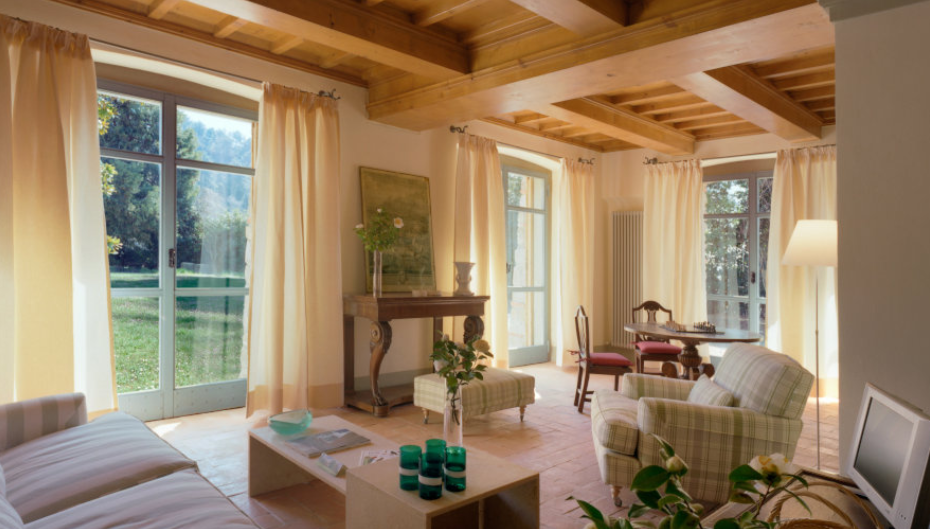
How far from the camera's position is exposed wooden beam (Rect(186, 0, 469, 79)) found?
3.27 metres

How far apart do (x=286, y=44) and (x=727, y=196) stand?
17.7 ft

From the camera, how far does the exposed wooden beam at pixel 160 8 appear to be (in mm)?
3578

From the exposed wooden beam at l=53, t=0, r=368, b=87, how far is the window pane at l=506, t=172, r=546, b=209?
2410mm

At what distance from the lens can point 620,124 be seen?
18.9ft

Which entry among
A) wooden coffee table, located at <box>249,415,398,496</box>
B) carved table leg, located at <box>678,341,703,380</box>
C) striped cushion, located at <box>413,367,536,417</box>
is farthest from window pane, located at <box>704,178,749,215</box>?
wooden coffee table, located at <box>249,415,398,496</box>

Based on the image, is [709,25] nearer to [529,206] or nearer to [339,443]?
[339,443]

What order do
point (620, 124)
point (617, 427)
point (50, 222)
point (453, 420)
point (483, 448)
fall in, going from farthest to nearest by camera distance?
1. point (620, 124)
2. point (483, 448)
3. point (50, 222)
4. point (617, 427)
5. point (453, 420)

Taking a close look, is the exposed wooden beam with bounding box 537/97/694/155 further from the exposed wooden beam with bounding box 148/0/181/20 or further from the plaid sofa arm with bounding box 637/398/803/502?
the plaid sofa arm with bounding box 637/398/803/502

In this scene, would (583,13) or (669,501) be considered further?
(583,13)

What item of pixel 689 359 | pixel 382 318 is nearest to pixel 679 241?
pixel 689 359

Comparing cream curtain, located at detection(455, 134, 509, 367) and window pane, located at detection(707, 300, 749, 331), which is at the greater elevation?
cream curtain, located at detection(455, 134, 509, 367)

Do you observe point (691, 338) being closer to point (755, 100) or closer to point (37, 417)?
point (755, 100)

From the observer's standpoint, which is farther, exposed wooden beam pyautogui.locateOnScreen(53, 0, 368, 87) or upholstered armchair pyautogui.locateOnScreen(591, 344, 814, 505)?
exposed wooden beam pyautogui.locateOnScreen(53, 0, 368, 87)

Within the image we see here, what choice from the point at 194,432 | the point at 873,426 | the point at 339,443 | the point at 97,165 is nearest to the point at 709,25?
the point at 873,426
